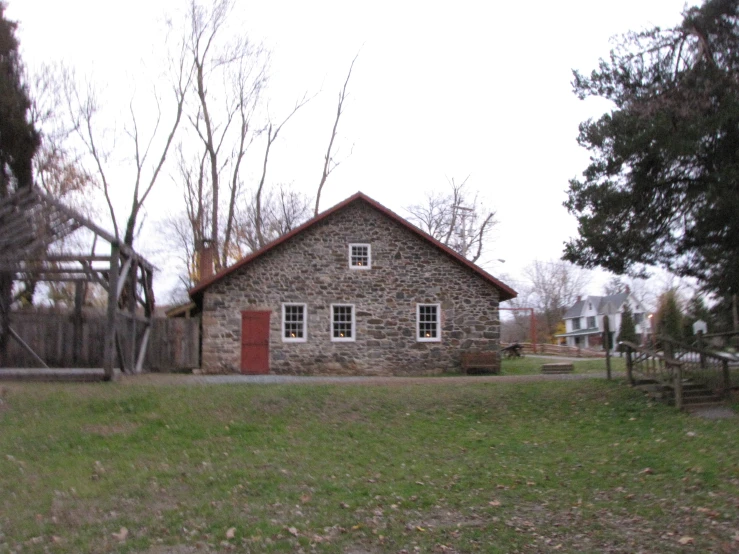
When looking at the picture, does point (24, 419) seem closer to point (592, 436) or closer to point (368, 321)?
point (592, 436)

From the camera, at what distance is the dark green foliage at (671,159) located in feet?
44.5

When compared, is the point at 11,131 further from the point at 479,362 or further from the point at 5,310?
the point at 479,362

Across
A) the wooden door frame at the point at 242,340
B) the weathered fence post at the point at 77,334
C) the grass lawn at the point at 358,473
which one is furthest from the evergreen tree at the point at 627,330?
the weathered fence post at the point at 77,334

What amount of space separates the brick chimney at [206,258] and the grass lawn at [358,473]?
1684 centimetres

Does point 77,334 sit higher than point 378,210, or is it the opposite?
point 378,210

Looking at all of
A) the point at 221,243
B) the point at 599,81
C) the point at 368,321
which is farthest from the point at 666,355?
the point at 221,243

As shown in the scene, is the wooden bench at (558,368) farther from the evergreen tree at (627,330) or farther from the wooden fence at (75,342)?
the evergreen tree at (627,330)

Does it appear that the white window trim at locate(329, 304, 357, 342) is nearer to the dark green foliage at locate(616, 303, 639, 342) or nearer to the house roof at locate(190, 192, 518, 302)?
the house roof at locate(190, 192, 518, 302)

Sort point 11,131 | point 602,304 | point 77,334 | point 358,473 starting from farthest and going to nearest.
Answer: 1. point 602,304
2. point 77,334
3. point 11,131
4. point 358,473

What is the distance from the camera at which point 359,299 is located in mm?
24109

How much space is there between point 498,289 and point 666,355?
9.60 meters

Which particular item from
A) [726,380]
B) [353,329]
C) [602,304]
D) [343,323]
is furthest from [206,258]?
[602,304]

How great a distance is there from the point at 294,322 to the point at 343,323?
1.62 metres

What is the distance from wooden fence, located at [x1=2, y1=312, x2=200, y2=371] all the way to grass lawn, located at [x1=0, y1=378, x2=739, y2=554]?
7.52 meters
